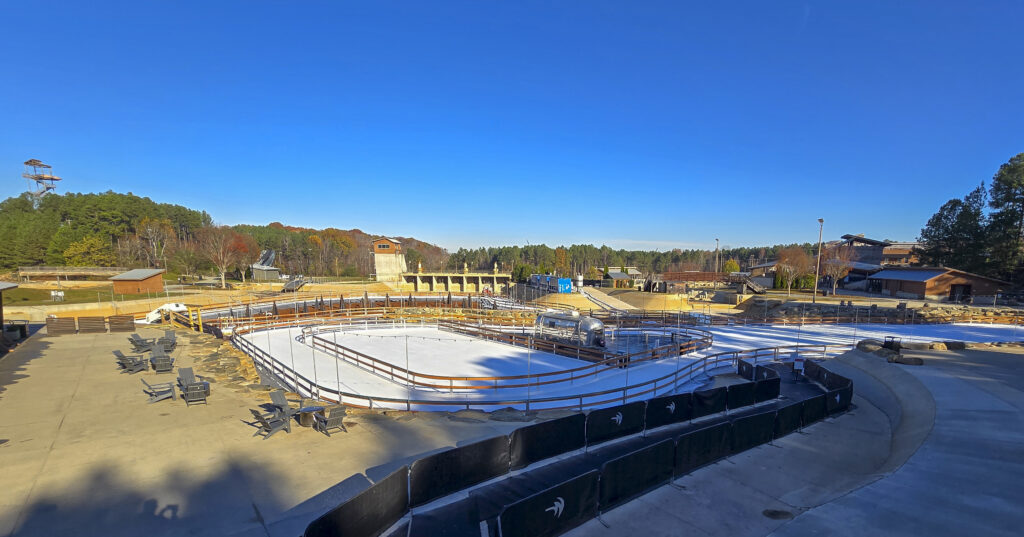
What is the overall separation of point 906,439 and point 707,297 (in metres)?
48.7

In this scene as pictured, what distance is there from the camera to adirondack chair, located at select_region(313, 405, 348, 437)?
10250 mm

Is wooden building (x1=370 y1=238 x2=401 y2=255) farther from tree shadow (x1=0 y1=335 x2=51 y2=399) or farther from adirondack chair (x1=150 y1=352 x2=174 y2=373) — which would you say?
adirondack chair (x1=150 y1=352 x2=174 y2=373)

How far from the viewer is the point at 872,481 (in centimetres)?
854

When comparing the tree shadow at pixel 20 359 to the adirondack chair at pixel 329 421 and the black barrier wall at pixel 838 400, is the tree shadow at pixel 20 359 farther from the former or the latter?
the black barrier wall at pixel 838 400

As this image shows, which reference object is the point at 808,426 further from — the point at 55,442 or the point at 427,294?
the point at 427,294

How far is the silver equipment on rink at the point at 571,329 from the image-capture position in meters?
26.3

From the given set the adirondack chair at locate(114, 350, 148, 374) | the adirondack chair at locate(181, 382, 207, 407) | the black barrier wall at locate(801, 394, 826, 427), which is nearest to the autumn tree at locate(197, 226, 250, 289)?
the adirondack chair at locate(114, 350, 148, 374)

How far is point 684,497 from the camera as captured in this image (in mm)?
8266

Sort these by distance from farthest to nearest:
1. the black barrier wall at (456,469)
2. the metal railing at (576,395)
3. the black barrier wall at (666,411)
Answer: the metal railing at (576,395) → the black barrier wall at (666,411) → the black barrier wall at (456,469)

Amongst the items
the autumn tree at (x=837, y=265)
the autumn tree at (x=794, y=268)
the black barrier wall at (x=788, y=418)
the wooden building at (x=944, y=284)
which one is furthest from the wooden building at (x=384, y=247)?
the wooden building at (x=944, y=284)

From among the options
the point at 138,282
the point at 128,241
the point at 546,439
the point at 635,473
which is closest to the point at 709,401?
the point at 635,473

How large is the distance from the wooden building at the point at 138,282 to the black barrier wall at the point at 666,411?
52.6 metres

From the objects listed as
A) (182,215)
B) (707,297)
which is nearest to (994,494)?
(707,297)

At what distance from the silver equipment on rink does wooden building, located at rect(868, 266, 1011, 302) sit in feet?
146
